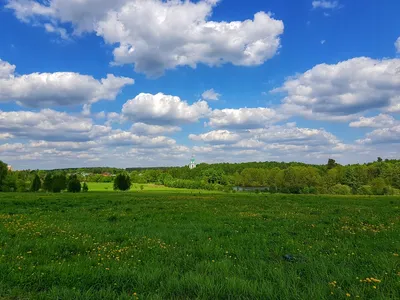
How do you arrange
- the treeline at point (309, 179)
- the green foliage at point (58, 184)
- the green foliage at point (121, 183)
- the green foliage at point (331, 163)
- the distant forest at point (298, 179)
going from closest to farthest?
the green foliage at point (58, 184) < the distant forest at point (298, 179) < the treeline at point (309, 179) < the green foliage at point (121, 183) < the green foliage at point (331, 163)

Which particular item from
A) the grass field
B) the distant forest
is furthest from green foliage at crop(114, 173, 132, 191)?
the grass field

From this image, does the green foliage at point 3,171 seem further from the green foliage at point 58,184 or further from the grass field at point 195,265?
the grass field at point 195,265

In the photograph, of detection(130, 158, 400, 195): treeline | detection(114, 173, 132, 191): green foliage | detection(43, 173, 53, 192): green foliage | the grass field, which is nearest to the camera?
the grass field

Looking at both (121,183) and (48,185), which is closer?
(48,185)

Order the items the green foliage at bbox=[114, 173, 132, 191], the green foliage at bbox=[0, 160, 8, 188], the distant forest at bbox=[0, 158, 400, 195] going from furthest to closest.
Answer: the green foliage at bbox=[114, 173, 132, 191] < the distant forest at bbox=[0, 158, 400, 195] < the green foliage at bbox=[0, 160, 8, 188]

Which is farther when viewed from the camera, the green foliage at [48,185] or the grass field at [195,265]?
the green foliage at [48,185]

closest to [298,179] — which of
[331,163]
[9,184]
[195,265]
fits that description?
[331,163]

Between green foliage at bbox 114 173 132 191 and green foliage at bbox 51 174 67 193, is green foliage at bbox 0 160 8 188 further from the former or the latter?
green foliage at bbox 114 173 132 191

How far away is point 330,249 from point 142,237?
6475 millimetres

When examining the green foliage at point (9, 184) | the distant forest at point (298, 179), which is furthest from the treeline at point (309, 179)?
the green foliage at point (9, 184)

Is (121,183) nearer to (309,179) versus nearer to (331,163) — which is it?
(309,179)

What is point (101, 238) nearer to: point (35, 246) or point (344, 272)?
point (35, 246)

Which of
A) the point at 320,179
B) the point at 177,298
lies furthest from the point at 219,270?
the point at 320,179

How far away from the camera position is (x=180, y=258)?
25.7ft
